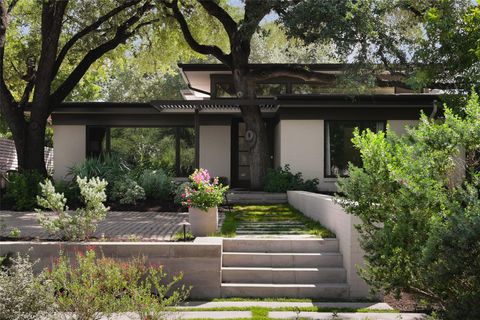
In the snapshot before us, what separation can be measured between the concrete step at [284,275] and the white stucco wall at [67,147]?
1445cm

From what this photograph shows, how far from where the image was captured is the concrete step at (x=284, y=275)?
26.8 ft

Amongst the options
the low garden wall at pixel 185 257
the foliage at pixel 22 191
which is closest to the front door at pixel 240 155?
the foliage at pixel 22 191

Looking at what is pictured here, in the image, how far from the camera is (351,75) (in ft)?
53.5

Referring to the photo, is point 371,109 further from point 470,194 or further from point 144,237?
point 470,194

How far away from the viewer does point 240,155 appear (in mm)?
21938

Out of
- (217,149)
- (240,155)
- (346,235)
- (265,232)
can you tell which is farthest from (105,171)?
(346,235)

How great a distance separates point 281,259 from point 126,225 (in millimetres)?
4258

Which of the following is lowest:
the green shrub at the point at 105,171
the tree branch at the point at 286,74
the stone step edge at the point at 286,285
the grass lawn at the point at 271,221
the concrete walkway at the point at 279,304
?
the concrete walkway at the point at 279,304

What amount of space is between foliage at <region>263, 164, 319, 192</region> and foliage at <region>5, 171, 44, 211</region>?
293 inches

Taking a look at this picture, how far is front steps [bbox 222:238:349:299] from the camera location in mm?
7859

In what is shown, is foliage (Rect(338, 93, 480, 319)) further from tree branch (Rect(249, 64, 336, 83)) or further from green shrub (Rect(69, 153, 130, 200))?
tree branch (Rect(249, 64, 336, 83))

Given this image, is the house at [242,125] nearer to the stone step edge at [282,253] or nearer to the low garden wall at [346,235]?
the low garden wall at [346,235]

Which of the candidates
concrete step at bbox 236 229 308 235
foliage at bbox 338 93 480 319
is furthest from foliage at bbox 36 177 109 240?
foliage at bbox 338 93 480 319

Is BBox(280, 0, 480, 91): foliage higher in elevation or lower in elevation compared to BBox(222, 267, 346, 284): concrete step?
higher
